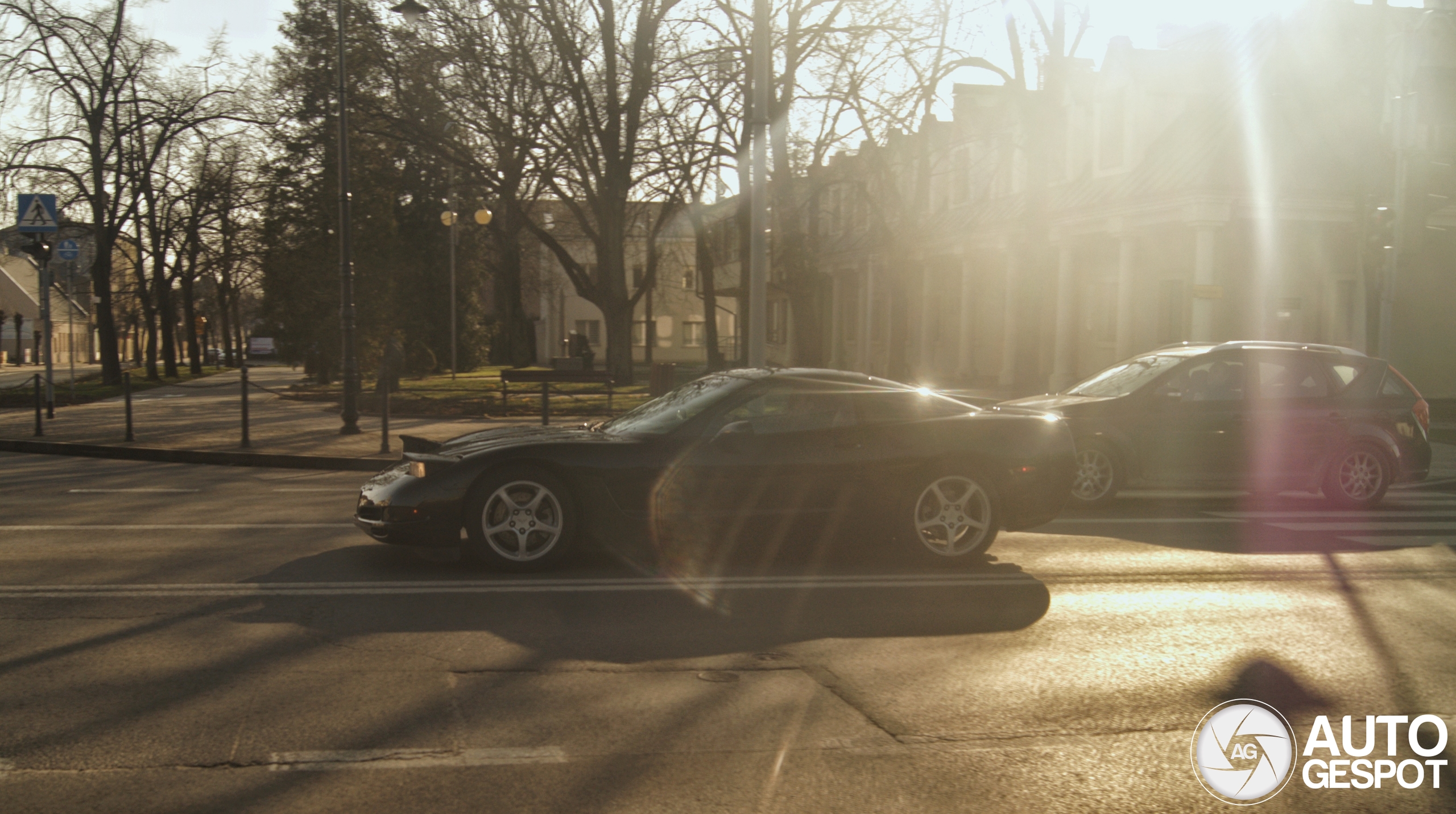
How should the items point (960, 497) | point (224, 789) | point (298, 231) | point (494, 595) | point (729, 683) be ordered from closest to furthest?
point (224, 789) → point (729, 683) → point (494, 595) → point (960, 497) → point (298, 231)

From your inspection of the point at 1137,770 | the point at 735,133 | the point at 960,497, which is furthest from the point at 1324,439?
the point at 735,133

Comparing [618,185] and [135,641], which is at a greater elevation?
[618,185]

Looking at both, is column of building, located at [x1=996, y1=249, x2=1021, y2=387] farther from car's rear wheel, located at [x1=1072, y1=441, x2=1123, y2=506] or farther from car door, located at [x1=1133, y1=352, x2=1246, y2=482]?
car's rear wheel, located at [x1=1072, y1=441, x2=1123, y2=506]

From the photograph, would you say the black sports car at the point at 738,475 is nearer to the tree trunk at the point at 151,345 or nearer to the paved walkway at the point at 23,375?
the paved walkway at the point at 23,375

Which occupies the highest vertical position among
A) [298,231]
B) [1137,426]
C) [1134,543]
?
[298,231]

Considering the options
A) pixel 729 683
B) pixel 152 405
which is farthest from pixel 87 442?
pixel 729 683

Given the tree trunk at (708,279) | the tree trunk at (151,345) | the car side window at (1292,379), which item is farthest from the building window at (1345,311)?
the tree trunk at (151,345)

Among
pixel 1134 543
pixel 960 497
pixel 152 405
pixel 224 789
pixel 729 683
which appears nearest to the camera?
pixel 224 789

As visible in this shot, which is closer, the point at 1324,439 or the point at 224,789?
the point at 224,789

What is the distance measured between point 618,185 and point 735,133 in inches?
122

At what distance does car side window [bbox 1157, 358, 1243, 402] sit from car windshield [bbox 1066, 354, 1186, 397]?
5.5 inches

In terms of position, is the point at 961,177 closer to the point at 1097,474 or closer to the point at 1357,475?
the point at 1357,475

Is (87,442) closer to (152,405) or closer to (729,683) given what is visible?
(152,405)

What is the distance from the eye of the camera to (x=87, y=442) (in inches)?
681
